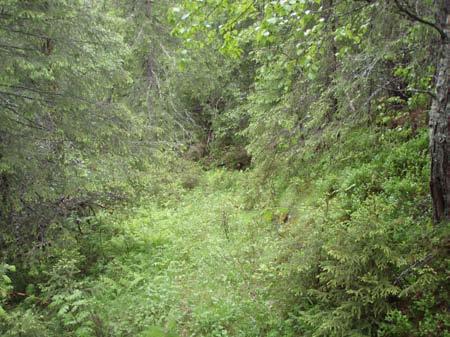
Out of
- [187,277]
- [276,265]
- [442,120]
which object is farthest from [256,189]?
[442,120]

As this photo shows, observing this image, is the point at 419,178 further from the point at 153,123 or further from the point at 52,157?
the point at 153,123

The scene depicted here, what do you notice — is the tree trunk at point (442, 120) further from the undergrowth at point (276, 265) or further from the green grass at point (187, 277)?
the green grass at point (187, 277)

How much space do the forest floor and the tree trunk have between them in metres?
2.60

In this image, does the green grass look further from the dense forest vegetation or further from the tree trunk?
→ the tree trunk

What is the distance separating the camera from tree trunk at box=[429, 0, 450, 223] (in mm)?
3766

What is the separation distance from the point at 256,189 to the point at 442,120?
508cm

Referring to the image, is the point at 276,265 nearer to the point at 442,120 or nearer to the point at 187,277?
the point at 187,277

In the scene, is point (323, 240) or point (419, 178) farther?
point (419, 178)

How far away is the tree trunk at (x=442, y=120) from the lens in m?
3.77

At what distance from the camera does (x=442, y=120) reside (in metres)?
3.84

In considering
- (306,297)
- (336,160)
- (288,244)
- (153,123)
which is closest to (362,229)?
(306,297)

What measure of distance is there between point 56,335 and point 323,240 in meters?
3.82

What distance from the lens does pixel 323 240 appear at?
501 cm

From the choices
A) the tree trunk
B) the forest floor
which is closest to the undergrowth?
the forest floor
